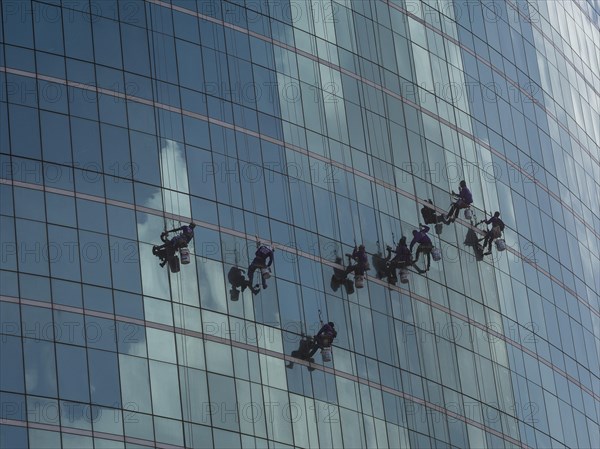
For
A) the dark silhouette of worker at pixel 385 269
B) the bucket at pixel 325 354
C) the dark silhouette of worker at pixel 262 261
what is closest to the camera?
the dark silhouette of worker at pixel 262 261

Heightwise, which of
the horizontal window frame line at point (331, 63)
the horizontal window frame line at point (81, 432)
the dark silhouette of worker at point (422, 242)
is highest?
the horizontal window frame line at point (331, 63)

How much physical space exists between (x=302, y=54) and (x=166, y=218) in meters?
14.3

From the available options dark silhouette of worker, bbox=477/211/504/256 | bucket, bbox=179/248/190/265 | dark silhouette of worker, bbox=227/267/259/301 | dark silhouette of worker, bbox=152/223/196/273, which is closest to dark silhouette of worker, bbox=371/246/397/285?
dark silhouette of worker, bbox=477/211/504/256

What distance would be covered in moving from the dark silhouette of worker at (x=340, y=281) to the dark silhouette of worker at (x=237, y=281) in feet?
17.8

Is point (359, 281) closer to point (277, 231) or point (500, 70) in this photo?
point (277, 231)

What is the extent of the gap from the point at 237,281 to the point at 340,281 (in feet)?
21.7

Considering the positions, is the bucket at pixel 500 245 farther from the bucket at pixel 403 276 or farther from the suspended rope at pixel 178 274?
the suspended rope at pixel 178 274

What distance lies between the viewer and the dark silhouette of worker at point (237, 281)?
89.6 metres

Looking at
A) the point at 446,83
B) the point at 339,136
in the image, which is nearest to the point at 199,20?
the point at 339,136

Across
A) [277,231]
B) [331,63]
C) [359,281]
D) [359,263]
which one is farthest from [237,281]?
[331,63]

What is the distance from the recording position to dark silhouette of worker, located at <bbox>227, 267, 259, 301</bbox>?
89.6 m

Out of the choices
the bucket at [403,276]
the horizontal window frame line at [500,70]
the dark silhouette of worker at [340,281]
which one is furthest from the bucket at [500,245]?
the horizontal window frame line at [500,70]

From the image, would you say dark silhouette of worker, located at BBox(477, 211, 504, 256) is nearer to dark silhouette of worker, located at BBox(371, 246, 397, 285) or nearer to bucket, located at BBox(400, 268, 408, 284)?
bucket, located at BBox(400, 268, 408, 284)

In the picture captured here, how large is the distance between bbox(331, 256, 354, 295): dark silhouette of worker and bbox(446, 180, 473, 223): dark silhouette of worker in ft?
31.7
